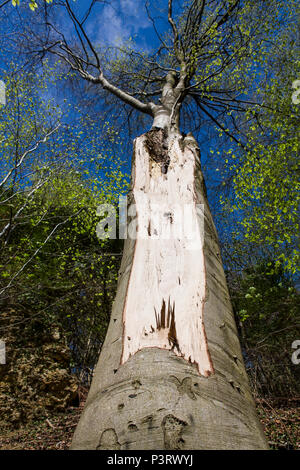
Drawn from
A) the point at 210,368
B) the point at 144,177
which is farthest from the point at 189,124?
the point at 210,368

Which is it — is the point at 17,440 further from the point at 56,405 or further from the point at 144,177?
the point at 144,177

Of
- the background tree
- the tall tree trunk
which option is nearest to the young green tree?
the tall tree trunk

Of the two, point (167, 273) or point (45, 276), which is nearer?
point (167, 273)

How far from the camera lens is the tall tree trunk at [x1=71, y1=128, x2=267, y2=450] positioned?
0.72 metres

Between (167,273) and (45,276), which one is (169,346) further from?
(45,276)

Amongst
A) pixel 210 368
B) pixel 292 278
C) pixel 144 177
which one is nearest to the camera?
pixel 210 368

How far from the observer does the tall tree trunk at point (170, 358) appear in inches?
28.3

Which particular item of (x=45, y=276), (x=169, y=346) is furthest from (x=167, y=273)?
(x=45, y=276)

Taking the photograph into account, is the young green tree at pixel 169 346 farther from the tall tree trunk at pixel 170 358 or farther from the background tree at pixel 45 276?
the background tree at pixel 45 276

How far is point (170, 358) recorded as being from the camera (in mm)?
896

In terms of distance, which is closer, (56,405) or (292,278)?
(56,405)
